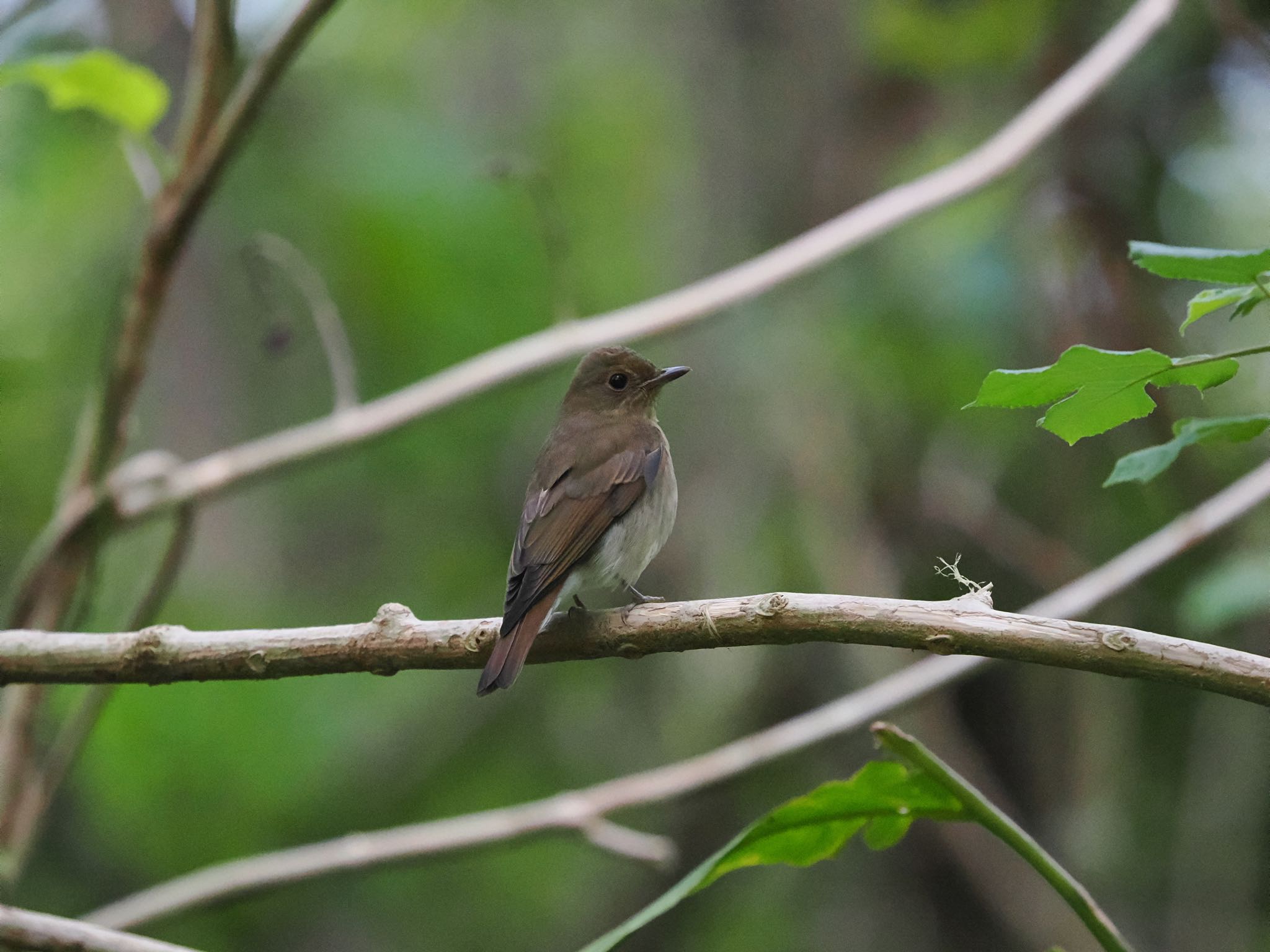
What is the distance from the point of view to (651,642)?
2.32m

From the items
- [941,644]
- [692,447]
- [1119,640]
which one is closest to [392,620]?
[941,644]

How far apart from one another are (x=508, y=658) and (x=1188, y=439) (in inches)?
56.2

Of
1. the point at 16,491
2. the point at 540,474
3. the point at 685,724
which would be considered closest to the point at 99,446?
the point at 540,474

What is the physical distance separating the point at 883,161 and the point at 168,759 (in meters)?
4.50

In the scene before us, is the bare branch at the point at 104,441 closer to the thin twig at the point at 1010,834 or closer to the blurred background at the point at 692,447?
the blurred background at the point at 692,447

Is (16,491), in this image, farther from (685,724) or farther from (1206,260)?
(1206,260)

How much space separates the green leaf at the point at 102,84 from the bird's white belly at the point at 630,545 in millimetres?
1785

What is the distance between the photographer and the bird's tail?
2.53m

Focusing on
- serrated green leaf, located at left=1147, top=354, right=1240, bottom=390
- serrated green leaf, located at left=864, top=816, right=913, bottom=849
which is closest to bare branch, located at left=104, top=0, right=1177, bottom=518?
serrated green leaf, located at left=864, top=816, right=913, bottom=849

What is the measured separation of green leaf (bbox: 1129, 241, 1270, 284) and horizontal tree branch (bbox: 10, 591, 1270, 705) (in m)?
0.52

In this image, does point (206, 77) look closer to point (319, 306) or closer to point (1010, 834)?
point (319, 306)

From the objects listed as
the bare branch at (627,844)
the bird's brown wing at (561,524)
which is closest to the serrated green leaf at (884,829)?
the bird's brown wing at (561,524)

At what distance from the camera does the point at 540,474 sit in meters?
3.74

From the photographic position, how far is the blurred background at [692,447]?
5160 mm
